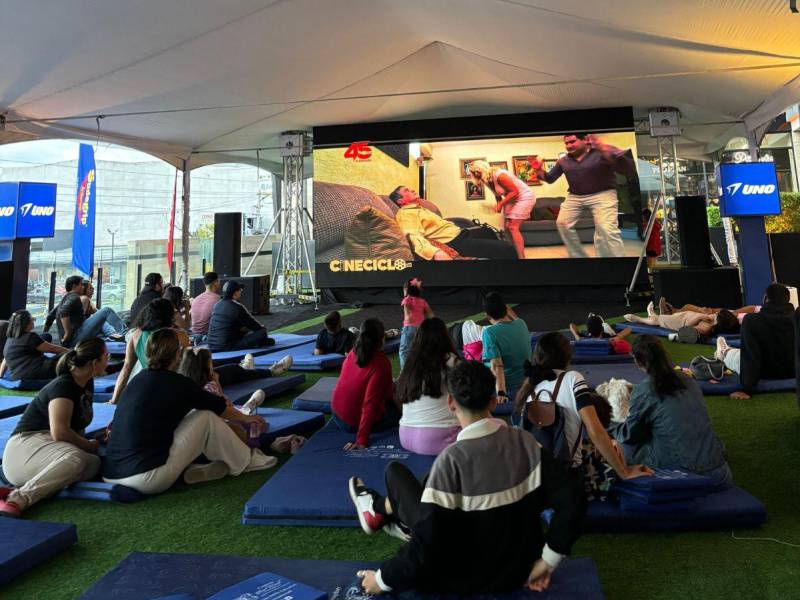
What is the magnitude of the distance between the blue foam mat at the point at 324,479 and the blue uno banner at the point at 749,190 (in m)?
7.41

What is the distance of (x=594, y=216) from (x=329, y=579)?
422 inches

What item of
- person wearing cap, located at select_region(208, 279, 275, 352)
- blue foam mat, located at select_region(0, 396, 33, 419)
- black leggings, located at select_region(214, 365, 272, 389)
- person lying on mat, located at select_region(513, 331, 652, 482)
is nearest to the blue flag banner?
person wearing cap, located at select_region(208, 279, 275, 352)

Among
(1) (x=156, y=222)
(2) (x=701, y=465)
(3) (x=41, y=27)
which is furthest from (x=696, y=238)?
(1) (x=156, y=222)

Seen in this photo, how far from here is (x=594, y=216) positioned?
11.4 m

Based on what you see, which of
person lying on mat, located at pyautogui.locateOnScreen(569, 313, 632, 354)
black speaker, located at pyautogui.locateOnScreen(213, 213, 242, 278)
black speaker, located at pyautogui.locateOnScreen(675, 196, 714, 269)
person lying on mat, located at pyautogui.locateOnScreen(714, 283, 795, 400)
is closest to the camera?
person lying on mat, located at pyautogui.locateOnScreen(714, 283, 795, 400)

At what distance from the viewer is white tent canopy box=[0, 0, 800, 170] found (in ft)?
20.3

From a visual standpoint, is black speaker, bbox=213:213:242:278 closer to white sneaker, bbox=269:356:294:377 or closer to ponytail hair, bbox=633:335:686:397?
white sneaker, bbox=269:356:294:377

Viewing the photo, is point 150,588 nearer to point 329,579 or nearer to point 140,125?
point 329,579

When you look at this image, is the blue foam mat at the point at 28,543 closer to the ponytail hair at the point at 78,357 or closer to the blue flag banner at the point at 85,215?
the ponytail hair at the point at 78,357

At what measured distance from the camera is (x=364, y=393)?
3.41m

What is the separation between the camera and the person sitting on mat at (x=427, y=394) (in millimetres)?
3014

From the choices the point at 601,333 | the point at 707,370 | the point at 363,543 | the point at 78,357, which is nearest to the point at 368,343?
the point at 363,543

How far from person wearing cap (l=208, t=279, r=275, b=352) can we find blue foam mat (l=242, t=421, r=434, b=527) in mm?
3526

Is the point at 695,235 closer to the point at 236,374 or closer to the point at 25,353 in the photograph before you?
the point at 236,374
